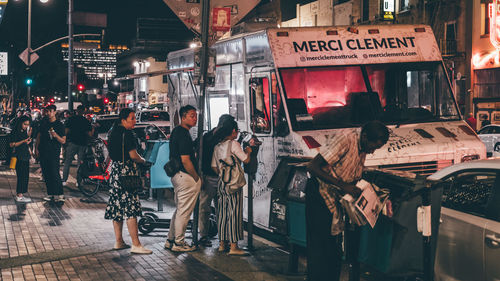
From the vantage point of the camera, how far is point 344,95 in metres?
9.56

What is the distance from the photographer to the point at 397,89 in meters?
9.85

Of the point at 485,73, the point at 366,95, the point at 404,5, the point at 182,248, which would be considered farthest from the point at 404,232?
the point at 404,5

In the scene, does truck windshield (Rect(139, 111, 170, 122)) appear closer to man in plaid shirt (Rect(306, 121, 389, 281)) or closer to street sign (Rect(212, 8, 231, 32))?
street sign (Rect(212, 8, 231, 32))

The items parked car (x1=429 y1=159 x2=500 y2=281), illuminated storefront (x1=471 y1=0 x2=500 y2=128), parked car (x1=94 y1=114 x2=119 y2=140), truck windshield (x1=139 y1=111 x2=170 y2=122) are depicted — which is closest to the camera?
parked car (x1=429 y1=159 x2=500 y2=281)

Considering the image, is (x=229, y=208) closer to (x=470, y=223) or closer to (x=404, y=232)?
(x=404, y=232)

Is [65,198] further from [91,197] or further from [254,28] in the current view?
[254,28]

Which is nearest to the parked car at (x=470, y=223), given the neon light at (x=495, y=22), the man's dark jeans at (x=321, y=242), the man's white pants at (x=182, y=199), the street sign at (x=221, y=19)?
the man's dark jeans at (x=321, y=242)

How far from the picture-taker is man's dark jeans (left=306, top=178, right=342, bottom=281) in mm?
5766

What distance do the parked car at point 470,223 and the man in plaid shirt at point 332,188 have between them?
0.84 meters

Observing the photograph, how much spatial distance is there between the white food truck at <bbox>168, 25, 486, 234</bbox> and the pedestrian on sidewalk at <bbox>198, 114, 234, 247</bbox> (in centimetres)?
78

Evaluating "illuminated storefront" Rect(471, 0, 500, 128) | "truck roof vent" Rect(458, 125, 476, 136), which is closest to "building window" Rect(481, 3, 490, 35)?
"illuminated storefront" Rect(471, 0, 500, 128)

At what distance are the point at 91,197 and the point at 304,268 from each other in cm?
747

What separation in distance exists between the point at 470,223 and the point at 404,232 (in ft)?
1.84

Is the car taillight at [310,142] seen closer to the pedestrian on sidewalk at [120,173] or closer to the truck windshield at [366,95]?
the truck windshield at [366,95]
